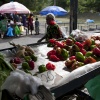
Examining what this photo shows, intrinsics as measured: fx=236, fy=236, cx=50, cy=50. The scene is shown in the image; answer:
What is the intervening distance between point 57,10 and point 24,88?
1324 centimetres

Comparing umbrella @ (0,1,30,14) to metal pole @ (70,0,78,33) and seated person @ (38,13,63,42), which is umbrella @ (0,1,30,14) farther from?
seated person @ (38,13,63,42)

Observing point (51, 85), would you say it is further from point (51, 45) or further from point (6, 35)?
point (6, 35)

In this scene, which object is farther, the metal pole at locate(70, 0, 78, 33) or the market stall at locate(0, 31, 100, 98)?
the metal pole at locate(70, 0, 78, 33)

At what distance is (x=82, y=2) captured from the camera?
40.8 metres

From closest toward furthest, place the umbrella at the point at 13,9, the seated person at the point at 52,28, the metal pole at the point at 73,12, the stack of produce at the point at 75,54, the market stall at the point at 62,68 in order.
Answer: the market stall at the point at 62,68
the stack of produce at the point at 75,54
the seated person at the point at 52,28
the metal pole at the point at 73,12
the umbrella at the point at 13,9

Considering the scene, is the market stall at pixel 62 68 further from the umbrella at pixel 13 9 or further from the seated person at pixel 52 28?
the umbrella at pixel 13 9

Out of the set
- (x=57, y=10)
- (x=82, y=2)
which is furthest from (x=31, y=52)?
(x=82, y=2)

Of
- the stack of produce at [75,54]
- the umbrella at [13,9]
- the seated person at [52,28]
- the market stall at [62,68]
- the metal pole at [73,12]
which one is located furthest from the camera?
the umbrella at [13,9]

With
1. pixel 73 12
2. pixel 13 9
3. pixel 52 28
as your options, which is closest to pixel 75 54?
pixel 52 28

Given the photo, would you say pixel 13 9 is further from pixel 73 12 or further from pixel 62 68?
pixel 62 68

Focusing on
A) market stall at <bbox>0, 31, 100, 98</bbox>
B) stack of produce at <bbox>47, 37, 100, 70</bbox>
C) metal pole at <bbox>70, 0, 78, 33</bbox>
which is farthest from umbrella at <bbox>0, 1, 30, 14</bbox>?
stack of produce at <bbox>47, 37, 100, 70</bbox>

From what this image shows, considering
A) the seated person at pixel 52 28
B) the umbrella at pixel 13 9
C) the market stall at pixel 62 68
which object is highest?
the umbrella at pixel 13 9

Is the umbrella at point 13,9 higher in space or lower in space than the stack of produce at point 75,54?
higher

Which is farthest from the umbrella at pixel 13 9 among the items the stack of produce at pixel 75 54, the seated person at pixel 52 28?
the stack of produce at pixel 75 54
